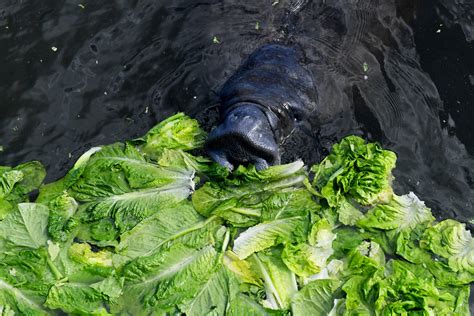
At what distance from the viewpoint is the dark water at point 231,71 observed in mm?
5840

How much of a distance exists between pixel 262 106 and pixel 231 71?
1.30m

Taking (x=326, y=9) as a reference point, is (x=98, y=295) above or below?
below

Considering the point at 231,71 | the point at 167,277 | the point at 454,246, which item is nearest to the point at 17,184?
the point at 167,277

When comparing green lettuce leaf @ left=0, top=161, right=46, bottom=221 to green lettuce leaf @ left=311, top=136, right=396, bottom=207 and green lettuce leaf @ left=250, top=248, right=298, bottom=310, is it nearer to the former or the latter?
green lettuce leaf @ left=250, top=248, right=298, bottom=310

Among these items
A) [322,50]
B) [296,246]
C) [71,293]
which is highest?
[322,50]

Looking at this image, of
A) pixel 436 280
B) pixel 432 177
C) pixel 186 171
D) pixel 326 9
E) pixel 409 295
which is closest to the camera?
pixel 409 295

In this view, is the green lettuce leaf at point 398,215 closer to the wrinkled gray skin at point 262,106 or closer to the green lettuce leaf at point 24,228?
the wrinkled gray skin at point 262,106

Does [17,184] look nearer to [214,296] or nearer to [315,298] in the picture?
[214,296]

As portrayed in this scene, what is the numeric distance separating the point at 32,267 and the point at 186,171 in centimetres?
134

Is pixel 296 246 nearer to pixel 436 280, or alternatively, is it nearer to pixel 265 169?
pixel 265 169

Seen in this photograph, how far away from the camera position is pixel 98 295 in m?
4.28

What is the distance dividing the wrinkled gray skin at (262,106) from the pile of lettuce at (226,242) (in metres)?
0.16

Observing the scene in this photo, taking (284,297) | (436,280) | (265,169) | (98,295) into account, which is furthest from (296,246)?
(98,295)

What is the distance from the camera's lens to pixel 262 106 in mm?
4926
